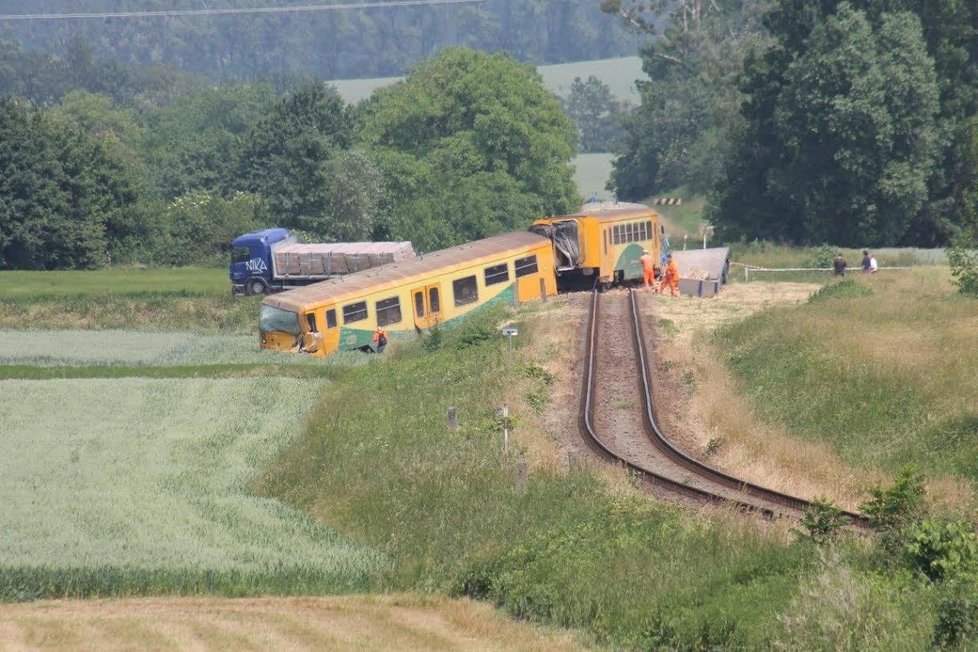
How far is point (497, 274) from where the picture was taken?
54688 millimetres

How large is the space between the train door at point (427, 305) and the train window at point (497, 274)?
7.73 feet

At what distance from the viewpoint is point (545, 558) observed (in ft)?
74.1

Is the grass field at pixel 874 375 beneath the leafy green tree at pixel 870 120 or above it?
beneath

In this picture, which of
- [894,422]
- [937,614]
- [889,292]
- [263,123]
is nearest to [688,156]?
[263,123]

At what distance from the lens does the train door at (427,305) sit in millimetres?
52094

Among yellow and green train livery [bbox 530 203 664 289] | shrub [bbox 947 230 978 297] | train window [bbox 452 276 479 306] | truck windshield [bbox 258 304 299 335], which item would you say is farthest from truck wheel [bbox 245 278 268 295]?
shrub [bbox 947 230 978 297]

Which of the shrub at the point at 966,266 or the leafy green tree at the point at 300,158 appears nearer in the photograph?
the shrub at the point at 966,266

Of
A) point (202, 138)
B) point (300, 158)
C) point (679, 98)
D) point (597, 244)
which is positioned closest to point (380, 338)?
point (597, 244)

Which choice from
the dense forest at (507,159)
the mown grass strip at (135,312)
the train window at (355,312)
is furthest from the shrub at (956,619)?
the mown grass strip at (135,312)

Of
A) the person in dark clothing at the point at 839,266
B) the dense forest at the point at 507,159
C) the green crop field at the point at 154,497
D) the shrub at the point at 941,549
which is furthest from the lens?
the dense forest at the point at 507,159

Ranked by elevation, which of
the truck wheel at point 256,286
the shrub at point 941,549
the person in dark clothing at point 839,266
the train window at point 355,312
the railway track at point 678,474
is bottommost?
the person in dark clothing at point 839,266

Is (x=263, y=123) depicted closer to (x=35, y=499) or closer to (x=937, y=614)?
(x=35, y=499)

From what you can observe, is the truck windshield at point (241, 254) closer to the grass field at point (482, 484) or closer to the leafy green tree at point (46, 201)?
the grass field at point (482, 484)

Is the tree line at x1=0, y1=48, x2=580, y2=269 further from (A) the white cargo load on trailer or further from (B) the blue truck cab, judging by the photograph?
(A) the white cargo load on trailer
